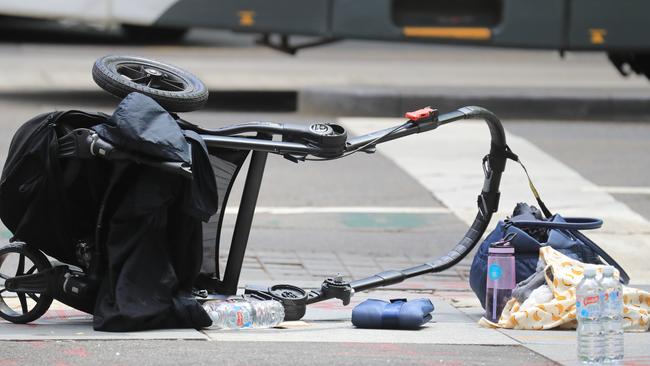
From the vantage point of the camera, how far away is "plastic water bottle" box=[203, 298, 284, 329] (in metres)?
6.45

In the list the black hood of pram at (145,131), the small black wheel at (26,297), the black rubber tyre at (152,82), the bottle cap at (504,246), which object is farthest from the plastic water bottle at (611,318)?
the small black wheel at (26,297)

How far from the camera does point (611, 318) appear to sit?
227 inches

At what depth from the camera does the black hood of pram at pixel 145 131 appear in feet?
19.8

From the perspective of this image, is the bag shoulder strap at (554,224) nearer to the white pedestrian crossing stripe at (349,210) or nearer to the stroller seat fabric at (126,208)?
the stroller seat fabric at (126,208)

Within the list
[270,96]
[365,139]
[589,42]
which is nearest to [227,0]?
[270,96]

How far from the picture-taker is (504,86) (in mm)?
18109

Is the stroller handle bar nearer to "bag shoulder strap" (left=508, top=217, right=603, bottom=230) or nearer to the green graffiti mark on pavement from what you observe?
"bag shoulder strap" (left=508, top=217, right=603, bottom=230)

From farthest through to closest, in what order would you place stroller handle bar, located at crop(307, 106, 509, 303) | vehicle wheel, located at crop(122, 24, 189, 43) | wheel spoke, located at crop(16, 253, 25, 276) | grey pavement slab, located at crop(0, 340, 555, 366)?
vehicle wheel, located at crop(122, 24, 189, 43), stroller handle bar, located at crop(307, 106, 509, 303), wheel spoke, located at crop(16, 253, 25, 276), grey pavement slab, located at crop(0, 340, 555, 366)

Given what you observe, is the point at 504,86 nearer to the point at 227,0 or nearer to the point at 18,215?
the point at 227,0

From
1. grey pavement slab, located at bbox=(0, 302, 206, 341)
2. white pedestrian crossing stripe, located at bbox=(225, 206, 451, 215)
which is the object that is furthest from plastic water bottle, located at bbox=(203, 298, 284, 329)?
white pedestrian crossing stripe, located at bbox=(225, 206, 451, 215)

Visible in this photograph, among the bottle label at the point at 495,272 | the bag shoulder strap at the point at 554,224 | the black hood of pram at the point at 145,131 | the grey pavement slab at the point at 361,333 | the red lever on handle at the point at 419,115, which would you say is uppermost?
the black hood of pram at the point at 145,131

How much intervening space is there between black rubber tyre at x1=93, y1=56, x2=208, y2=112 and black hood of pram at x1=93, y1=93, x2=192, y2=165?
0.31 m

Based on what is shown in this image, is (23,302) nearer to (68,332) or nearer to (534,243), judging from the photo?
(68,332)

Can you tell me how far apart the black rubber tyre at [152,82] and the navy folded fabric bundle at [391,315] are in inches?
50.5
